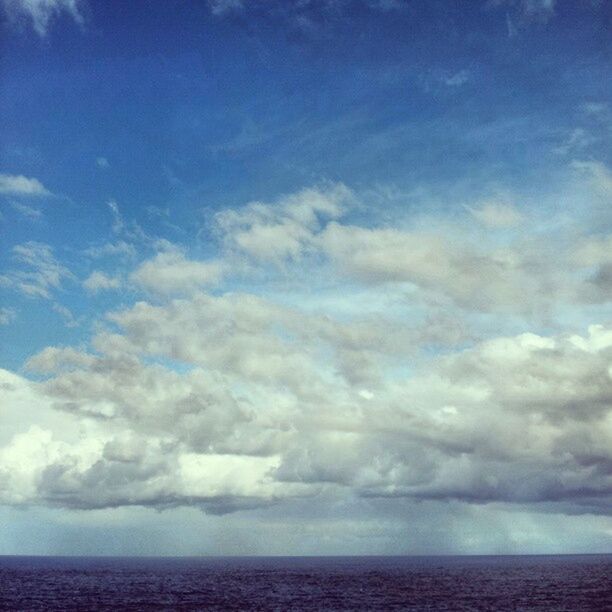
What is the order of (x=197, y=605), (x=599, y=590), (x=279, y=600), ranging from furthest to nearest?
(x=599, y=590), (x=279, y=600), (x=197, y=605)

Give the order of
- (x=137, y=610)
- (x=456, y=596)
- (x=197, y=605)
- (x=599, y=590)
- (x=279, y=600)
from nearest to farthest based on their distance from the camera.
A: (x=137, y=610), (x=197, y=605), (x=279, y=600), (x=456, y=596), (x=599, y=590)

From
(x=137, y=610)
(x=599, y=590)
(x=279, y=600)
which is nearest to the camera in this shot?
(x=137, y=610)

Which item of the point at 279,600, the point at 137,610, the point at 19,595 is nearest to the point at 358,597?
the point at 279,600

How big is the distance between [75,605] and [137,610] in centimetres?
1541

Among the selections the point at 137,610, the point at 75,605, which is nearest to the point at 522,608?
the point at 137,610

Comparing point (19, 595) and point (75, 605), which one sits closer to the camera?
point (75, 605)

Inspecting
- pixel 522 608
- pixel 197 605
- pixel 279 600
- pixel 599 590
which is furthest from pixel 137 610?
pixel 599 590

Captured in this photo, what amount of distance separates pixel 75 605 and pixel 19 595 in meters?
31.1

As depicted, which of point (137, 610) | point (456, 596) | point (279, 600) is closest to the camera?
point (137, 610)

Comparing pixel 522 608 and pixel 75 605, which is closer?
pixel 522 608

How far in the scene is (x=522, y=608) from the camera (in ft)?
361

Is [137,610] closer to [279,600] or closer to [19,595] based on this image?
[279,600]

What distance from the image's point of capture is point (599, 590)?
508 ft

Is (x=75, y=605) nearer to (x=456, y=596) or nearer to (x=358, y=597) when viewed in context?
(x=358, y=597)
